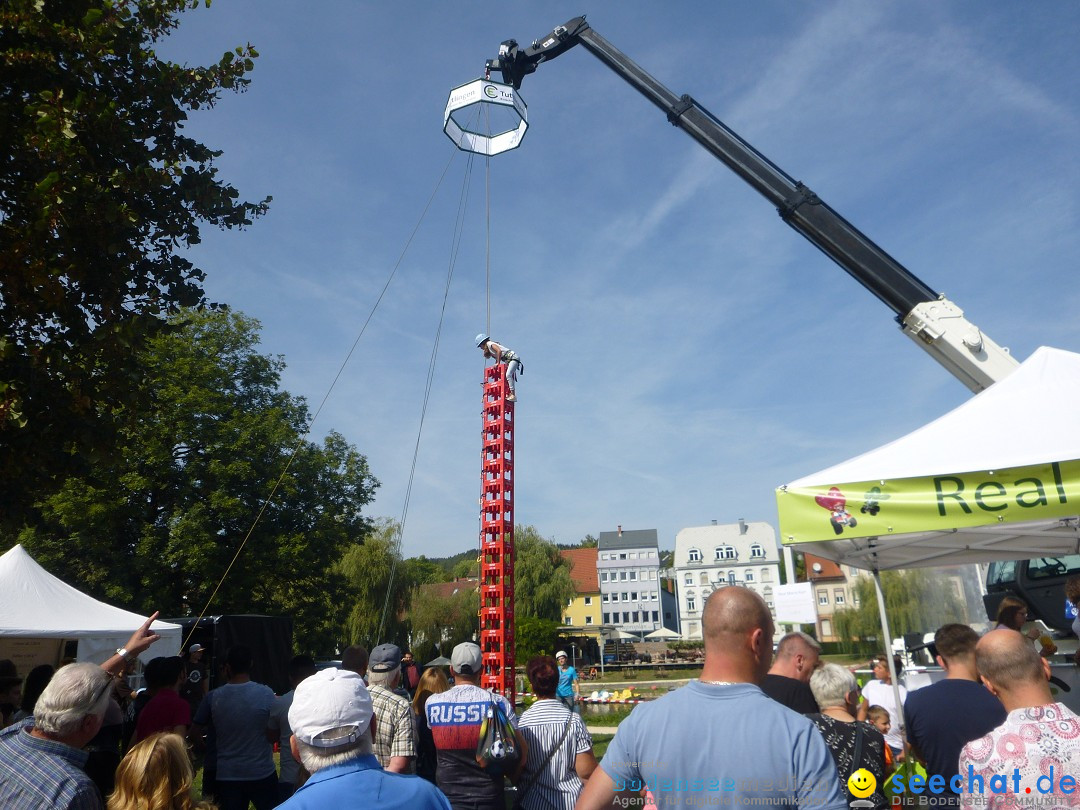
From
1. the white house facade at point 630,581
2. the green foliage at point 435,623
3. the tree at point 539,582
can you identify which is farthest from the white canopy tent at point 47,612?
the white house facade at point 630,581

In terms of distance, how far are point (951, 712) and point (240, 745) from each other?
14.5 feet

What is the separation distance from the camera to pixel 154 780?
263 centimetres

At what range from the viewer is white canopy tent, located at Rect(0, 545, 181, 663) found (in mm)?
8969

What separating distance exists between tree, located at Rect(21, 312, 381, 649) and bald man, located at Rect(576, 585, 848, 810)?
19459mm

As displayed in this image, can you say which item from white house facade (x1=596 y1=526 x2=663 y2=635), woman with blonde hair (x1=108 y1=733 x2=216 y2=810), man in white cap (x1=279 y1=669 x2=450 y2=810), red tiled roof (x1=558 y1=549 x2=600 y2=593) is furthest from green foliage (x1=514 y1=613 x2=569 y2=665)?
man in white cap (x1=279 y1=669 x2=450 y2=810)

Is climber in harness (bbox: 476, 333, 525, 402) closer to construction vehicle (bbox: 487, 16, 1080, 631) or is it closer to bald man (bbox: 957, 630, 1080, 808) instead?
construction vehicle (bbox: 487, 16, 1080, 631)

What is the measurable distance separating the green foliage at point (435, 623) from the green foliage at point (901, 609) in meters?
20.5

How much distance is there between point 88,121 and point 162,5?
5.76ft

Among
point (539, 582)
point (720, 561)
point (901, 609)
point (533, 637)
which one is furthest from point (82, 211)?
point (720, 561)

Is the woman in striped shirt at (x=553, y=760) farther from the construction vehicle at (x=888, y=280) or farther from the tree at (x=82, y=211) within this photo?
the construction vehicle at (x=888, y=280)

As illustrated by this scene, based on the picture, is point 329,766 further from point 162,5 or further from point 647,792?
point 162,5

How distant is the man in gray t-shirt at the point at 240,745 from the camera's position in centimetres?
489

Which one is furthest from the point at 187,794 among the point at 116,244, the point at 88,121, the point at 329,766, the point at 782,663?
the point at 88,121

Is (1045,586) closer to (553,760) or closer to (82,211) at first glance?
(553,760)
